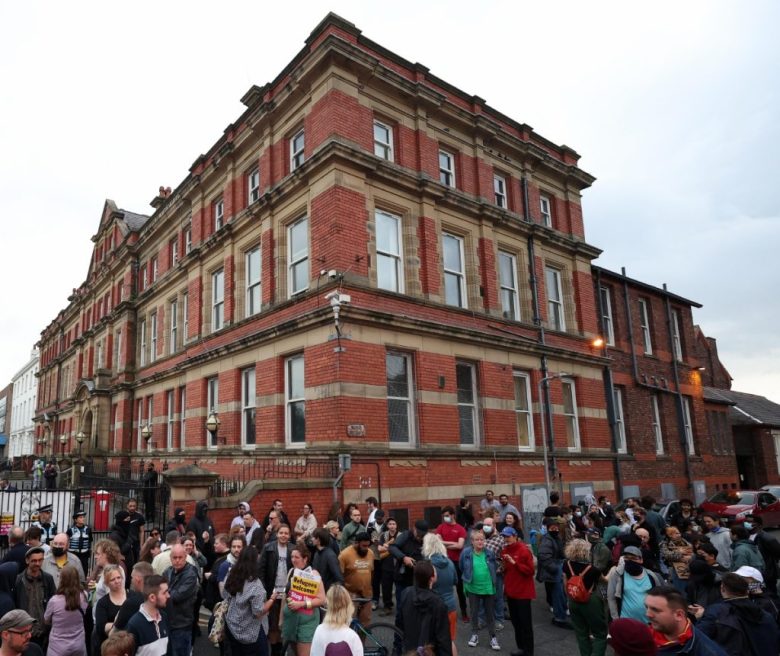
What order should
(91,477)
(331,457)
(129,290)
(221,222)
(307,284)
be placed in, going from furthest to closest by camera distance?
(129,290)
(91,477)
(221,222)
(307,284)
(331,457)

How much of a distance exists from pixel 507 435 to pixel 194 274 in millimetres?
14470

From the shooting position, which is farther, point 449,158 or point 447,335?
point 449,158

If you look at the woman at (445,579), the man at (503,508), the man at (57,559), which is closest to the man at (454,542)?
the woman at (445,579)

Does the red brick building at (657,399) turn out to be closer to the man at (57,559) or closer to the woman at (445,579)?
the woman at (445,579)

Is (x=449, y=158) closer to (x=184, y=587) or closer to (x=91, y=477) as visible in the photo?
(x=184, y=587)

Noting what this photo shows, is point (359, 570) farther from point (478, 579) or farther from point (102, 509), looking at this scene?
point (102, 509)

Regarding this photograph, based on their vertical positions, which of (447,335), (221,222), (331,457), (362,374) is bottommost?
(331,457)

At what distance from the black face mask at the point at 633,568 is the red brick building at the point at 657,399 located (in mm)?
17297

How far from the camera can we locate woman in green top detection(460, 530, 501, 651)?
8.71 m

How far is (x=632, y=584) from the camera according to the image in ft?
21.6

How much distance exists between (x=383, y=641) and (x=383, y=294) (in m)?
9.95

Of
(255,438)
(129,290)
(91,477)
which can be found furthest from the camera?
(129,290)

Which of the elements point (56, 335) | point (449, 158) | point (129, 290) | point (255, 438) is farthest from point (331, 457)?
point (56, 335)

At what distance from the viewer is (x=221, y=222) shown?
22875 mm
